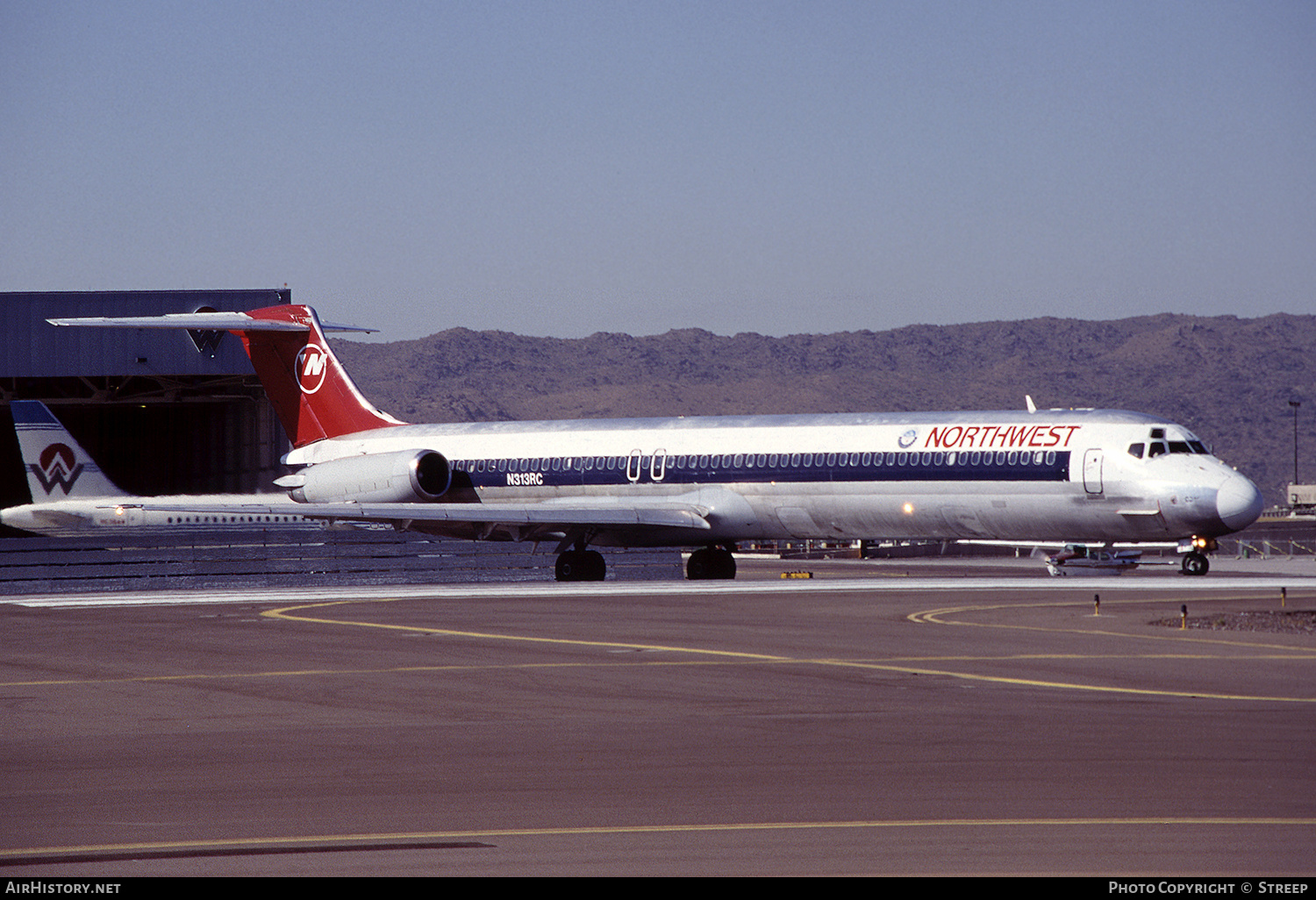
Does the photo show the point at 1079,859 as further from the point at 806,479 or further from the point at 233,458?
the point at 233,458

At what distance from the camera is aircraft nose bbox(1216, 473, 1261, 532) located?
1357 inches

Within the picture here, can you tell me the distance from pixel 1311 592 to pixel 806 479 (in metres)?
11.8

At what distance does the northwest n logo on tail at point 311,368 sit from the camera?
4906 cm

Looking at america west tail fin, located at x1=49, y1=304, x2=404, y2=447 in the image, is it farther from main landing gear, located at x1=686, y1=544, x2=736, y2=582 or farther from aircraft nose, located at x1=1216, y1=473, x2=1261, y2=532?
aircraft nose, located at x1=1216, y1=473, x2=1261, y2=532

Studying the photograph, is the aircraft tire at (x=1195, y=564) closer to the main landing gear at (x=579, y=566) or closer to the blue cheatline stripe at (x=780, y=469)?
the blue cheatline stripe at (x=780, y=469)

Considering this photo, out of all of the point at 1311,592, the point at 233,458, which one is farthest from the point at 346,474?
the point at 1311,592

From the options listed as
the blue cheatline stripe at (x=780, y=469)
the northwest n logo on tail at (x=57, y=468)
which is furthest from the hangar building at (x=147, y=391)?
the blue cheatline stripe at (x=780, y=469)

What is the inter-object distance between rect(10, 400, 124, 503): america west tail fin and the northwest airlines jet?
10.3 meters

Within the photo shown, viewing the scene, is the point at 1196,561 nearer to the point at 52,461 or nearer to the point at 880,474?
the point at 880,474

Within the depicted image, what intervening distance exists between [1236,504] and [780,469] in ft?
35.0

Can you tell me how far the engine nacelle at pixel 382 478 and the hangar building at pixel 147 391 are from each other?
1018cm

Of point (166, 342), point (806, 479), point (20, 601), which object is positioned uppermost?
point (166, 342)

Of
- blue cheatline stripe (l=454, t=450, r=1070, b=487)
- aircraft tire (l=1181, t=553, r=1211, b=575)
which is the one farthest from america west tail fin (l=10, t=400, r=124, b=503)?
aircraft tire (l=1181, t=553, r=1211, b=575)

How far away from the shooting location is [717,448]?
41.6 meters
